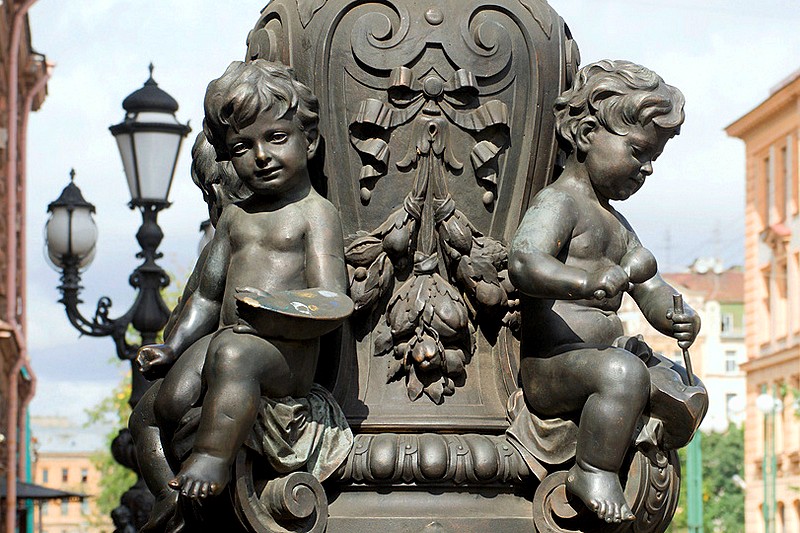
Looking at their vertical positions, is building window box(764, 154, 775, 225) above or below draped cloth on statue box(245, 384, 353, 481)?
above

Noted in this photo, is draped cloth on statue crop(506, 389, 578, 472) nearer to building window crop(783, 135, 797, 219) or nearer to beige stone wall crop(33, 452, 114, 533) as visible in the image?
building window crop(783, 135, 797, 219)

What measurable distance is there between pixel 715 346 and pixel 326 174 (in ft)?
325

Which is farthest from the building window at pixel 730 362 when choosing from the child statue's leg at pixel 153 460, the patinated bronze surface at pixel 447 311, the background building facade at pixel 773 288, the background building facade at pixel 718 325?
the child statue's leg at pixel 153 460

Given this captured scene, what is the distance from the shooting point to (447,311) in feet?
17.5

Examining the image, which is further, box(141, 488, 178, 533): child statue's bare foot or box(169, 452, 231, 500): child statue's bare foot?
box(141, 488, 178, 533): child statue's bare foot

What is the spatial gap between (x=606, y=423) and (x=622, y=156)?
0.80 metres

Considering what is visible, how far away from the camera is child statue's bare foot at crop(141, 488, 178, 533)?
516 centimetres

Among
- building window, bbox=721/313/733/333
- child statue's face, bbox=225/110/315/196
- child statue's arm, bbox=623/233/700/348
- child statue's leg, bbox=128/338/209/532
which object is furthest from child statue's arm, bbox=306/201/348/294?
building window, bbox=721/313/733/333

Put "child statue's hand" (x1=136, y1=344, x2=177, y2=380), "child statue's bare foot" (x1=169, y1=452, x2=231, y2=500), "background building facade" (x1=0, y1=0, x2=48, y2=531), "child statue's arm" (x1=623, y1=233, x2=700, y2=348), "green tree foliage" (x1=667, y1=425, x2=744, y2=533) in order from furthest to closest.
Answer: "green tree foliage" (x1=667, y1=425, x2=744, y2=533) < "background building facade" (x1=0, y1=0, x2=48, y2=531) < "child statue's hand" (x1=136, y1=344, x2=177, y2=380) < "child statue's arm" (x1=623, y1=233, x2=700, y2=348) < "child statue's bare foot" (x1=169, y1=452, x2=231, y2=500)

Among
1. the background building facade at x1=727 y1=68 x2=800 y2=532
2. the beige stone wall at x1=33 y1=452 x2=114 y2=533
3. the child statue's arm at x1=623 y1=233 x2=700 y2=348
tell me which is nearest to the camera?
the child statue's arm at x1=623 y1=233 x2=700 y2=348

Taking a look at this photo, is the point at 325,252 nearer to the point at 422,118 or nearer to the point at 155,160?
the point at 422,118

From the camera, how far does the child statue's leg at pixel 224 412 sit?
15.5 ft

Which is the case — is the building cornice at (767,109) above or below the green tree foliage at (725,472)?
above

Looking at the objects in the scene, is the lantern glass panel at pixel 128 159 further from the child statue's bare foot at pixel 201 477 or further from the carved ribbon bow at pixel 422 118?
the child statue's bare foot at pixel 201 477
